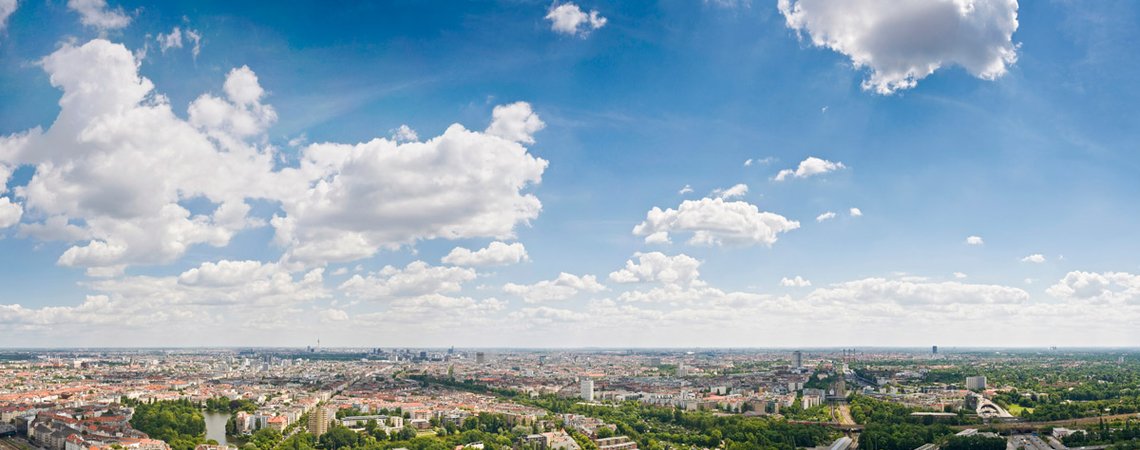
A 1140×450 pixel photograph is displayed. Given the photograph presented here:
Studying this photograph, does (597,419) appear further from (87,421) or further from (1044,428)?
(87,421)

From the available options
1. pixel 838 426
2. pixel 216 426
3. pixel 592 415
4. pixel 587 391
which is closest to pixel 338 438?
pixel 216 426

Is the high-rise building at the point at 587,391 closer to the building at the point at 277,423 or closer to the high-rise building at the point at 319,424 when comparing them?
the building at the point at 277,423

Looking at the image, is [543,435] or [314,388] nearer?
[543,435]

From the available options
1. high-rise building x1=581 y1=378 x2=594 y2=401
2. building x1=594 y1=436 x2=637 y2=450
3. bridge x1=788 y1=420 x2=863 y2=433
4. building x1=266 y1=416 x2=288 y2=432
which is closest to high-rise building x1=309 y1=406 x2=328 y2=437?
building x1=266 y1=416 x2=288 y2=432

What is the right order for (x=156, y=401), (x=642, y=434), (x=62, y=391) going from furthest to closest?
(x=62, y=391) → (x=156, y=401) → (x=642, y=434)

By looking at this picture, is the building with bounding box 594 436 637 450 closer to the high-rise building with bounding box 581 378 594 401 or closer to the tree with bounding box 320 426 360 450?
the tree with bounding box 320 426 360 450

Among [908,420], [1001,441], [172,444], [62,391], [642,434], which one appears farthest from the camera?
[62,391]

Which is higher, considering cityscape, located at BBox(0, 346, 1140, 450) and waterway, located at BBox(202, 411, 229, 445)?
cityscape, located at BBox(0, 346, 1140, 450)

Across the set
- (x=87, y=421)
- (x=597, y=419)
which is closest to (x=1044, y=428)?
(x=597, y=419)

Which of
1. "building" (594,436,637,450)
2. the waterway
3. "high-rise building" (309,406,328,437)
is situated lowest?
the waterway
